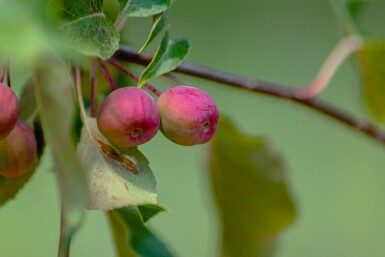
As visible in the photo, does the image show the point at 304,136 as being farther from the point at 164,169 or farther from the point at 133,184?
the point at 133,184

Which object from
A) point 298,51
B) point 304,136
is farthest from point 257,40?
point 304,136

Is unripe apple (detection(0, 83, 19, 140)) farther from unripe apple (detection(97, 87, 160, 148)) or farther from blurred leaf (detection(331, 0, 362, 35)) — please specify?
blurred leaf (detection(331, 0, 362, 35))

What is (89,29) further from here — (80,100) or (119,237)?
(119,237)

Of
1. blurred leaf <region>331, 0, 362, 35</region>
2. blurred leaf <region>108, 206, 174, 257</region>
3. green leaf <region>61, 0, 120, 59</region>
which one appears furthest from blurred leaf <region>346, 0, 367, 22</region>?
green leaf <region>61, 0, 120, 59</region>

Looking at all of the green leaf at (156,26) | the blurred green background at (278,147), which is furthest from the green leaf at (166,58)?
the blurred green background at (278,147)

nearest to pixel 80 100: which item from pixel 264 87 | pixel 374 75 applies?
pixel 264 87

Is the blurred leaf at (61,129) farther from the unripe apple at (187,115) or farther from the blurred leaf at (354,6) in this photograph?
the blurred leaf at (354,6)
